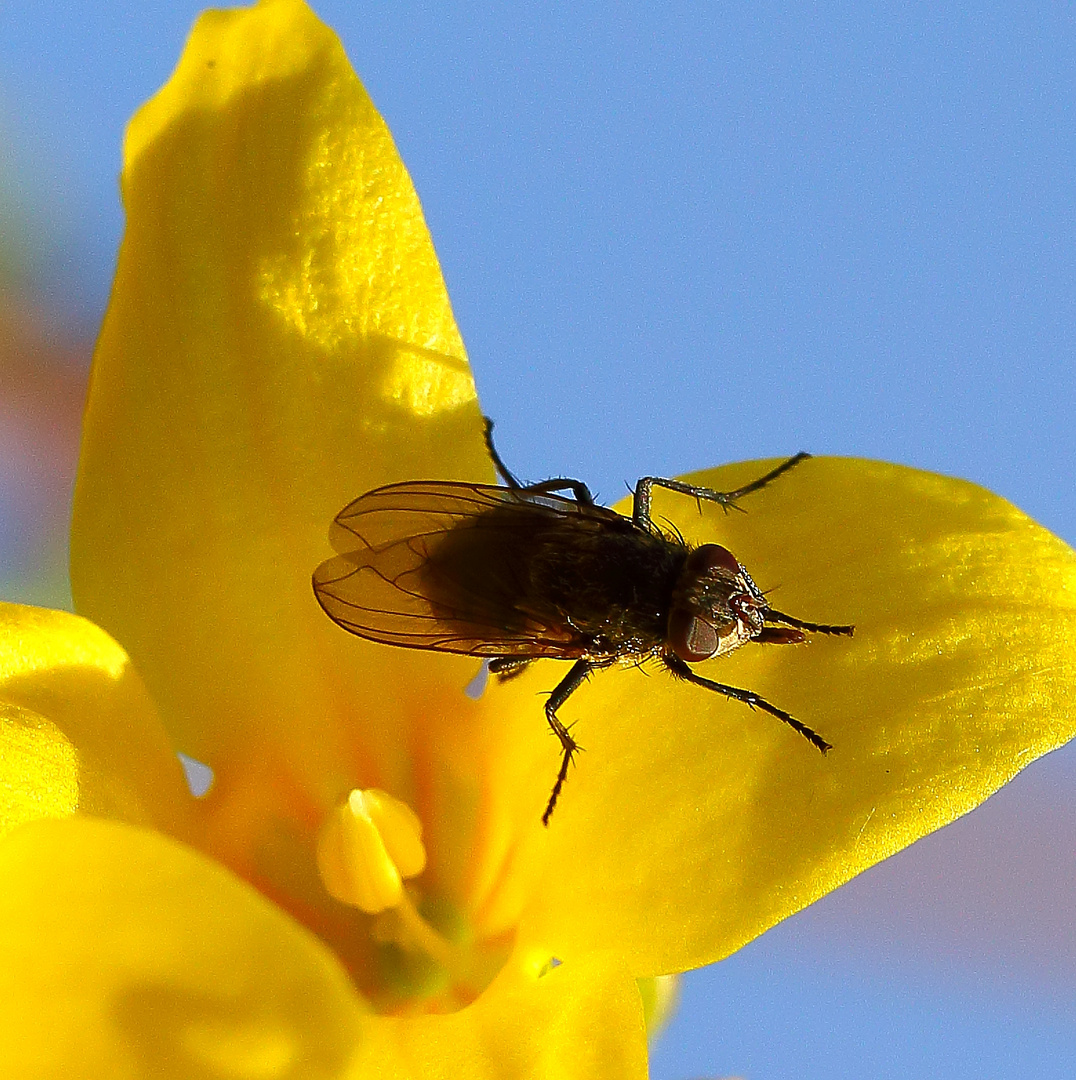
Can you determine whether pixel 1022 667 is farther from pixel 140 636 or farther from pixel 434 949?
pixel 140 636

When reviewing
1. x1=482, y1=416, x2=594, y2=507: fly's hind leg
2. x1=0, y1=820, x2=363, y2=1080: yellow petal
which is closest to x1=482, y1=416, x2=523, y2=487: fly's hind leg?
x1=482, y1=416, x2=594, y2=507: fly's hind leg

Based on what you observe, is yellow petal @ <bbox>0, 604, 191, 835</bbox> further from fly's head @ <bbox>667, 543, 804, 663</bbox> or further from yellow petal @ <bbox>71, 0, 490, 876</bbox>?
fly's head @ <bbox>667, 543, 804, 663</bbox>

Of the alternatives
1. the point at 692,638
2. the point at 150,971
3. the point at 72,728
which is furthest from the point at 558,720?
the point at 150,971

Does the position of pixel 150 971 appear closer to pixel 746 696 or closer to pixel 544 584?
Answer: pixel 746 696

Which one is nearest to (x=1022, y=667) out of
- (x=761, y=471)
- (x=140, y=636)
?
(x=761, y=471)

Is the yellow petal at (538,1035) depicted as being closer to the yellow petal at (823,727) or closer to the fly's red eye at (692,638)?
the yellow petal at (823,727)

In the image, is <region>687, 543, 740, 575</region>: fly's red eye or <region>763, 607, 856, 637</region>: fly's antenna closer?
<region>763, 607, 856, 637</region>: fly's antenna

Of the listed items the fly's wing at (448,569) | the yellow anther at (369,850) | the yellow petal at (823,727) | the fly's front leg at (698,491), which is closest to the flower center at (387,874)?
the yellow anther at (369,850)
